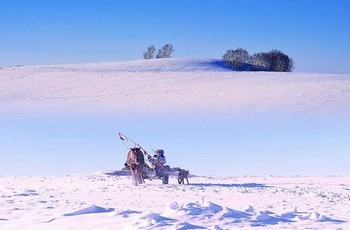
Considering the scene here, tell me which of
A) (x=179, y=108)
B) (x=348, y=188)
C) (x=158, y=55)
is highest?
(x=158, y=55)

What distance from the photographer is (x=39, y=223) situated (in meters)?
8.67

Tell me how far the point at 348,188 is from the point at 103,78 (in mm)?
32254

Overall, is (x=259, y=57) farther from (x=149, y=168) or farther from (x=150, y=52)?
(x=149, y=168)

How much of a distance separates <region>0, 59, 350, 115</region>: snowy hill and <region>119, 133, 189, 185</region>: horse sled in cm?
1150

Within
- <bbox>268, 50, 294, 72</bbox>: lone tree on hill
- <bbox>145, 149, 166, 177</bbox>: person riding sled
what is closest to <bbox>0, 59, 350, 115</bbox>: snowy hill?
<bbox>145, 149, 166, 177</bbox>: person riding sled

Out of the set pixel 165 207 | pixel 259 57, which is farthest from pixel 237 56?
pixel 165 207

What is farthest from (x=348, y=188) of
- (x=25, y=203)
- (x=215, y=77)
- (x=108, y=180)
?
(x=215, y=77)

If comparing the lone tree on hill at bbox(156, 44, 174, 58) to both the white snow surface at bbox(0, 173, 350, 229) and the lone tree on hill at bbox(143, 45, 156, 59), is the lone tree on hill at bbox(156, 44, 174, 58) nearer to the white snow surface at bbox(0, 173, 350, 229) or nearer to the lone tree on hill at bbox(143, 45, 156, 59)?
the lone tree on hill at bbox(143, 45, 156, 59)

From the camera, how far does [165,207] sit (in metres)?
11.2

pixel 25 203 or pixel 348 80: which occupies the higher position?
pixel 348 80

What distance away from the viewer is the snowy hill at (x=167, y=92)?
3147 centimetres

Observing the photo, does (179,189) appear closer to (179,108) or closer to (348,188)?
(348,188)

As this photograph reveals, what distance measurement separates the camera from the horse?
16719 millimetres

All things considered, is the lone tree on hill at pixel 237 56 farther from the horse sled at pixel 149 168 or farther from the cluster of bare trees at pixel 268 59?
the horse sled at pixel 149 168
